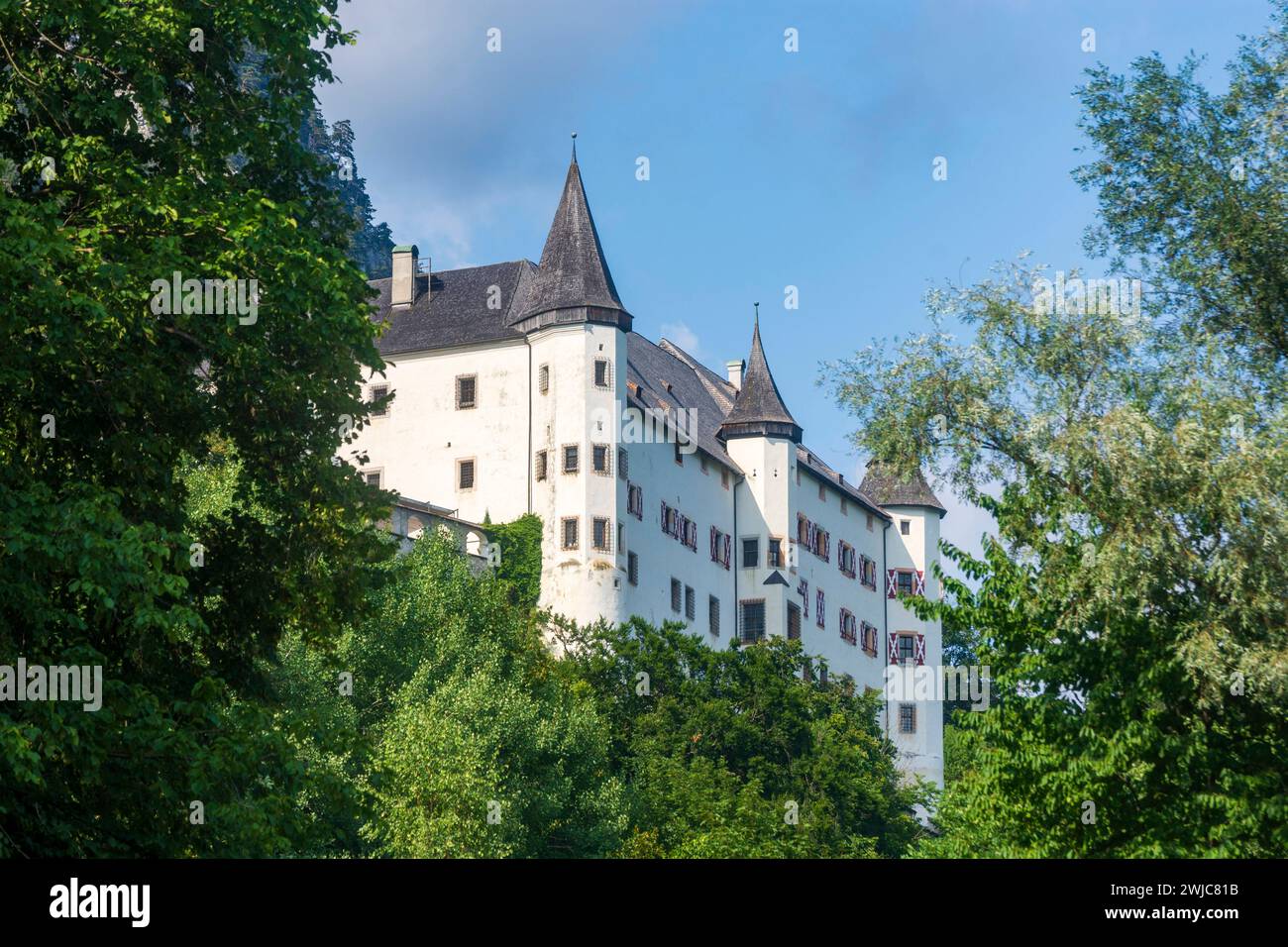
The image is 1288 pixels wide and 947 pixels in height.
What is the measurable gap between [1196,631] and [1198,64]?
8.80 meters

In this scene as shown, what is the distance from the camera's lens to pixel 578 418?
70.9m

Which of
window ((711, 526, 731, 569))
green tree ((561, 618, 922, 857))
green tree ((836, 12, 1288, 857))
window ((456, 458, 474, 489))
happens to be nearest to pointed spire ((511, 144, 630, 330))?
window ((456, 458, 474, 489))

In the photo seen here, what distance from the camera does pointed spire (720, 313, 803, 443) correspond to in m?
82.9

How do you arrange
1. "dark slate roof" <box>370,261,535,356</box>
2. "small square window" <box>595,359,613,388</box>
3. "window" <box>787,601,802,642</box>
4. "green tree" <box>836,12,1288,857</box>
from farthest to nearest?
"window" <box>787,601,802,642</box>, "dark slate roof" <box>370,261,535,356</box>, "small square window" <box>595,359,613,388</box>, "green tree" <box>836,12,1288,857</box>

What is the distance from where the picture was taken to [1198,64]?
93.9ft

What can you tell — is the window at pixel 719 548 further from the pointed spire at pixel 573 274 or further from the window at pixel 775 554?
the pointed spire at pixel 573 274

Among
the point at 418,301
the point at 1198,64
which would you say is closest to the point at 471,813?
the point at 1198,64

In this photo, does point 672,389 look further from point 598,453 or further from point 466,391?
point 598,453

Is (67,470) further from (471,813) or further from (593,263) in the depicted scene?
(593,263)

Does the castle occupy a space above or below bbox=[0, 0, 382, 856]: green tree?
above

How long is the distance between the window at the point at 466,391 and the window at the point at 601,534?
7303 mm

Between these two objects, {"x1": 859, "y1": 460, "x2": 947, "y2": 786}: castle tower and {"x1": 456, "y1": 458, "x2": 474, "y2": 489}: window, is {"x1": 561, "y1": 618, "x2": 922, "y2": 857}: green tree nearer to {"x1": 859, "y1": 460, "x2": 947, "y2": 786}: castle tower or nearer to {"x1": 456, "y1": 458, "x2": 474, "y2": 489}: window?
{"x1": 456, "y1": 458, "x2": 474, "y2": 489}: window

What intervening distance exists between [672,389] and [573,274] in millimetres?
11702

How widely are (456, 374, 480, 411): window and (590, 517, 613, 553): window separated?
730 cm
